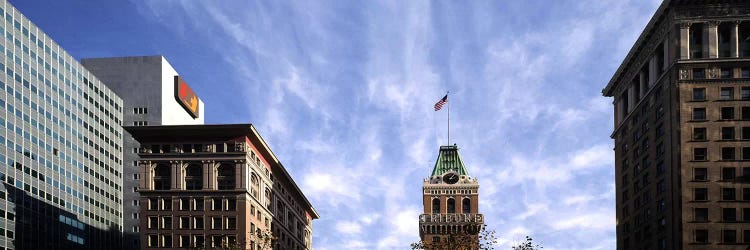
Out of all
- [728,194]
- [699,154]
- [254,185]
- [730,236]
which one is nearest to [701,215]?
[730,236]

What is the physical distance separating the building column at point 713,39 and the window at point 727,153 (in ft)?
37.8

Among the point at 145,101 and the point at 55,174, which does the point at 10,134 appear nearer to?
the point at 55,174

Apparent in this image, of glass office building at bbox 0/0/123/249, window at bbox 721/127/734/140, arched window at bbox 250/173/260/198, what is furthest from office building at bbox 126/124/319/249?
window at bbox 721/127/734/140

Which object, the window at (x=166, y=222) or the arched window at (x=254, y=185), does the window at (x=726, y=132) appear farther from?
the window at (x=166, y=222)

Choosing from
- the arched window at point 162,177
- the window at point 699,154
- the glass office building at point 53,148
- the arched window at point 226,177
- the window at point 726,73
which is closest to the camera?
the window at point 699,154

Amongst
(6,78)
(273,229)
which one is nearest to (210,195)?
(273,229)

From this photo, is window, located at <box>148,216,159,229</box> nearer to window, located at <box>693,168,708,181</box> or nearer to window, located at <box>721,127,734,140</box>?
window, located at <box>693,168,708,181</box>

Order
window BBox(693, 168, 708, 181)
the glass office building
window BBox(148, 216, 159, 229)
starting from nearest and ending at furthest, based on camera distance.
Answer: window BBox(693, 168, 708, 181)
the glass office building
window BBox(148, 216, 159, 229)

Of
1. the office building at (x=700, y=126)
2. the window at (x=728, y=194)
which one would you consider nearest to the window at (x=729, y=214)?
the office building at (x=700, y=126)

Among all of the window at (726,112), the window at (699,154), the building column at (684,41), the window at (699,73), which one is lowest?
the window at (699,154)

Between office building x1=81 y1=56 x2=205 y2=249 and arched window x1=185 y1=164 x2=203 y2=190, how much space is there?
156 feet

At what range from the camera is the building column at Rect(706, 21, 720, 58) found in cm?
11231

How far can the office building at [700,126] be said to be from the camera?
109 metres

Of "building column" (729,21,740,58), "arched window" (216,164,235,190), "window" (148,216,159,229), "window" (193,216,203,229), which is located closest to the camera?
"building column" (729,21,740,58)
